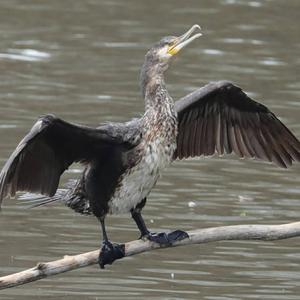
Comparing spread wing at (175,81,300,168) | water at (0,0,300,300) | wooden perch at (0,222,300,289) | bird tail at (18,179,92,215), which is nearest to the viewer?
wooden perch at (0,222,300,289)

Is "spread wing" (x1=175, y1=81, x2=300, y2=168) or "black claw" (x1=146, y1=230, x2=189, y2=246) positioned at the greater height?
"spread wing" (x1=175, y1=81, x2=300, y2=168)

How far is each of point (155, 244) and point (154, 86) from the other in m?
0.91

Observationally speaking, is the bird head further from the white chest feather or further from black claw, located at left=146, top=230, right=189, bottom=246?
black claw, located at left=146, top=230, right=189, bottom=246

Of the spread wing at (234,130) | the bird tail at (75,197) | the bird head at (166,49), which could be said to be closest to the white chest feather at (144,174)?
the bird tail at (75,197)

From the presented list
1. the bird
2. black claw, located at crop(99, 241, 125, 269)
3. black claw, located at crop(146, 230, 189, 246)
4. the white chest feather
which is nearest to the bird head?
the bird

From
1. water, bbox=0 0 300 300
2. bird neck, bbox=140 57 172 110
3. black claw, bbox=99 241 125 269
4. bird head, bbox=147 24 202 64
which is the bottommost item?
water, bbox=0 0 300 300

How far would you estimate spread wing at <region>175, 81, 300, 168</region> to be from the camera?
852cm

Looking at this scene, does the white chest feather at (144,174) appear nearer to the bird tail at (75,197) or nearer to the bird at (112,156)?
the bird at (112,156)

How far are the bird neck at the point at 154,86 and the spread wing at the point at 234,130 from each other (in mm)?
577

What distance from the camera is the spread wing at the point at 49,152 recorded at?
24.0 ft

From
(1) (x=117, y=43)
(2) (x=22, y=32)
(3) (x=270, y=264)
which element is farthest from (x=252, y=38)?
(3) (x=270, y=264)

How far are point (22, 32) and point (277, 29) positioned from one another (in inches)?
125

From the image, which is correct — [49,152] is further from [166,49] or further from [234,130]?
[234,130]

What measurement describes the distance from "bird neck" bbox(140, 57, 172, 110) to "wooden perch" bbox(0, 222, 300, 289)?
0.80 meters
